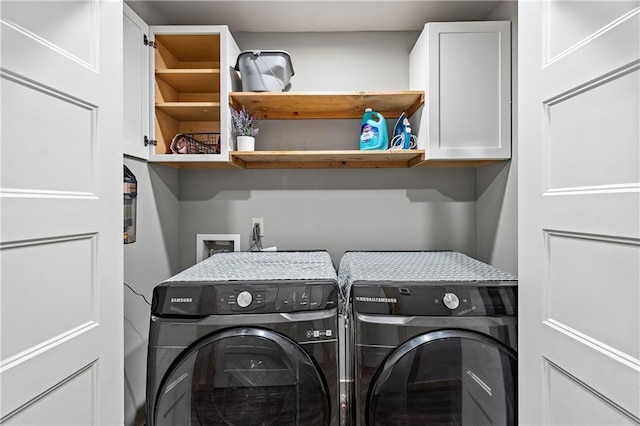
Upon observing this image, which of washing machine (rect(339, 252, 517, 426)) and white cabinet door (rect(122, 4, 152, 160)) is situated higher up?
white cabinet door (rect(122, 4, 152, 160))

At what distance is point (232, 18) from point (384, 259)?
63.9 inches

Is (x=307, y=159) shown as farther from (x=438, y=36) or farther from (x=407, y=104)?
(x=438, y=36)

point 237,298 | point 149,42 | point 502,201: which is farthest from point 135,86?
point 502,201

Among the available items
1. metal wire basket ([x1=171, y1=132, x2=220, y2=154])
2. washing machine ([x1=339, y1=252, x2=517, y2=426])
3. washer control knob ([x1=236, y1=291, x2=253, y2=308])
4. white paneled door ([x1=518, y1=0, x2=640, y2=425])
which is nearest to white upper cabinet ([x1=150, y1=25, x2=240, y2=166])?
metal wire basket ([x1=171, y1=132, x2=220, y2=154])

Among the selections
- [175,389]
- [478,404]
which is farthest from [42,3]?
[478,404]

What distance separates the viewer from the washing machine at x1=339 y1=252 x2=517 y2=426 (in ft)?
4.54

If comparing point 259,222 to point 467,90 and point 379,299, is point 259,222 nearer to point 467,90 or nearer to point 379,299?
point 379,299

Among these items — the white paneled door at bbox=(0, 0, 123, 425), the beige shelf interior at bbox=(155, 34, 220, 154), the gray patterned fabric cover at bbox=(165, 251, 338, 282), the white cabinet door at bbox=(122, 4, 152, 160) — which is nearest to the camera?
the white paneled door at bbox=(0, 0, 123, 425)

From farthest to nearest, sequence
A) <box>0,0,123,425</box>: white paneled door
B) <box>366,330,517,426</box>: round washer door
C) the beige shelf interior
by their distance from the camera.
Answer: the beige shelf interior
<box>366,330,517,426</box>: round washer door
<box>0,0,123,425</box>: white paneled door

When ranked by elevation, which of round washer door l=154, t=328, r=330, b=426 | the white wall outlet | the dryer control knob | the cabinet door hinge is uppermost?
the cabinet door hinge

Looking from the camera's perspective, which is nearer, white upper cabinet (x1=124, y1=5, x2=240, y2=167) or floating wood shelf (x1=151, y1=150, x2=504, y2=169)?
white upper cabinet (x1=124, y1=5, x2=240, y2=167)

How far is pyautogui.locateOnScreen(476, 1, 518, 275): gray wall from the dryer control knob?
2.16ft

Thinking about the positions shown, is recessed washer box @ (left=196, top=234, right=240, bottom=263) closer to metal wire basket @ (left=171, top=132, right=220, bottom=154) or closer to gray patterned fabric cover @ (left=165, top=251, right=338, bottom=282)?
gray patterned fabric cover @ (left=165, top=251, right=338, bottom=282)

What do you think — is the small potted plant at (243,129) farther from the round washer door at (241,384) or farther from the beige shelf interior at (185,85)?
the round washer door at (241,384)
